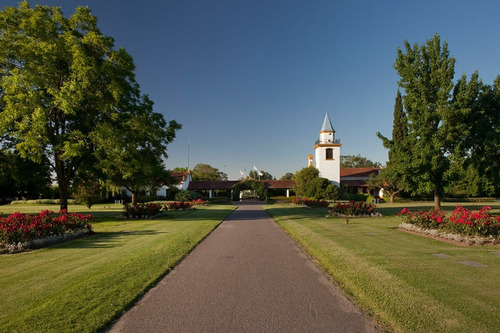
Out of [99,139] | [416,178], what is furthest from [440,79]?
[99,139]

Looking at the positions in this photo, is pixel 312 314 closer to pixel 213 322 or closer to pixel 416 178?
pixel 213 322

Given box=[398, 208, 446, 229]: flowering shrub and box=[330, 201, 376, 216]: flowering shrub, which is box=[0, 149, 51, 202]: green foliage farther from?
box=[398, 208, 446, 229]: flowering shrub

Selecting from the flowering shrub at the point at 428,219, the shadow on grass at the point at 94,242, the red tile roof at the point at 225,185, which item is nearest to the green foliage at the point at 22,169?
the shadow on grass at the point at 94,242

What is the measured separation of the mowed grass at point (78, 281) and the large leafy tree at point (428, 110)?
47.4 feet

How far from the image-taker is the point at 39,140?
16.3 meters

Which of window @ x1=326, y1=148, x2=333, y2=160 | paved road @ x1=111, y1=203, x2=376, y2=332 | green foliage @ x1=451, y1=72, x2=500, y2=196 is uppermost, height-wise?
window @ x1=326, y1=148, x2=333, y2=160

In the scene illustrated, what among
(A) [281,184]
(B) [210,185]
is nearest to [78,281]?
(A) [281,184]

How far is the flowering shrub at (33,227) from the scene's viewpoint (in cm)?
916

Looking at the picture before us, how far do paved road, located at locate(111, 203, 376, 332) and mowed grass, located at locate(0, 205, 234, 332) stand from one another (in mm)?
402

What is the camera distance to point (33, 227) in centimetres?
974

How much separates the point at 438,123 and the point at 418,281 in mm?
15161

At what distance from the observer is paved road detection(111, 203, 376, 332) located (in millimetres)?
3846

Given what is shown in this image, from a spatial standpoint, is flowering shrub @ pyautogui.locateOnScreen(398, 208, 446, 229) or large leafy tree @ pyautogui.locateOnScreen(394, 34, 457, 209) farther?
large leafy tree @ pyautogui.locateOnScreen(394, 34, 457, 209)

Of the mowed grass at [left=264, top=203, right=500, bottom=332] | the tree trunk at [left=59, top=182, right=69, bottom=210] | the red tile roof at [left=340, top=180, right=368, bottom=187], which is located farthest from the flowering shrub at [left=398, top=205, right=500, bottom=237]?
the red tile roof at [left=340, top=180, right=368, bottom=187]
